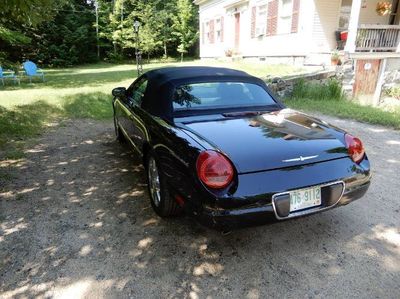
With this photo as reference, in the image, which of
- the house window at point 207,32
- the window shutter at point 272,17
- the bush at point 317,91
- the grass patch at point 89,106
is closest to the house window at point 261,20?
the window shutter at point 272,17

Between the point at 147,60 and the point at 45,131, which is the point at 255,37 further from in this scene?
the point at 147,60

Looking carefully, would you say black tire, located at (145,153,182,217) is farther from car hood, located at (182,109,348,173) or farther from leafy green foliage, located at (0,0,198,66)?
leafy green foliage, located at (0,0,198,66)

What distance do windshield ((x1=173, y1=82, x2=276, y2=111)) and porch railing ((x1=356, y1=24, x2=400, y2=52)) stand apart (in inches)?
388

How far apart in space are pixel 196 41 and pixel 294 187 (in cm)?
2831

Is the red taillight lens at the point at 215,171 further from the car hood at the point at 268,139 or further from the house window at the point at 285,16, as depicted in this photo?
the house window at the point at 285,16

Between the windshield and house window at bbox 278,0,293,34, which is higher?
house window at bbox 278,0,293,34

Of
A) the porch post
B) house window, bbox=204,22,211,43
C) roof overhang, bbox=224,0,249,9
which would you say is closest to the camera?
the porch post

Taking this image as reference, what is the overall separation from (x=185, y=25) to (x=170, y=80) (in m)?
25.9

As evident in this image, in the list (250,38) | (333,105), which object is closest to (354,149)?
(333,105)

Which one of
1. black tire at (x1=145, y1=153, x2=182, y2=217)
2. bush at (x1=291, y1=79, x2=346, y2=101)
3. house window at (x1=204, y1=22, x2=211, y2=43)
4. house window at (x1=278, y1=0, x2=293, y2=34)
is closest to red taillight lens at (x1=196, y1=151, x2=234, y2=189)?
black tire at (x1=145, y1=153, x2=182, y2=217)

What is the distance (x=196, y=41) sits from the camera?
28797mm

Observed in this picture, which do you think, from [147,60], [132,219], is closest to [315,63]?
[132,219]

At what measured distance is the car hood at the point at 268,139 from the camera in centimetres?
239

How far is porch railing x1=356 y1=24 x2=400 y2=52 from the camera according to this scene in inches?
459
